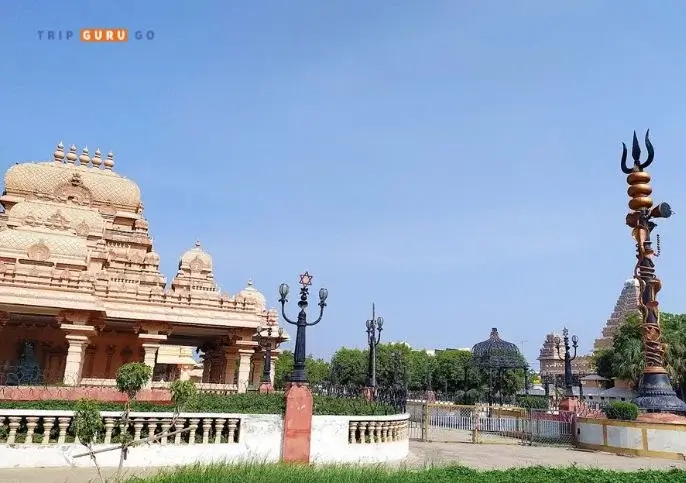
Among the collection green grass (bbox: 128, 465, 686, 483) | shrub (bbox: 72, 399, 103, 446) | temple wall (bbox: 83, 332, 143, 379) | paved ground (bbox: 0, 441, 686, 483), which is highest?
temple wall (bbox: 83, 332, 143, 379)

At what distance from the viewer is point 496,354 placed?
32.3 meters

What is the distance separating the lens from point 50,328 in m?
24.4

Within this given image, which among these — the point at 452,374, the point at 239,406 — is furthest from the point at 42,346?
the point at 452,374

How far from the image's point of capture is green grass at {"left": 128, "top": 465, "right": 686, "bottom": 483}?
752cm

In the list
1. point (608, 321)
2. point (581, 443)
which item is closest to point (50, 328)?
point (581, 443)

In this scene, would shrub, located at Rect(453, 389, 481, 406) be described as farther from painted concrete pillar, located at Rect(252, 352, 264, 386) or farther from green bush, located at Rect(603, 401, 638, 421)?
green bush, located at Rect(603, 401, 638, 421)

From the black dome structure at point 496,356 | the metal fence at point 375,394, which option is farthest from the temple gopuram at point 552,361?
the metal fence at point 375,394

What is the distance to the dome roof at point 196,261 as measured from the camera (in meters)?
30.0

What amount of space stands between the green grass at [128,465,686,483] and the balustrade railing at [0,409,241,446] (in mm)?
2882

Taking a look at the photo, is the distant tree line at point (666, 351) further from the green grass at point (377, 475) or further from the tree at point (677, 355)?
the green grass at point (377, 475)

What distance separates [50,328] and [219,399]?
1424 centimetres

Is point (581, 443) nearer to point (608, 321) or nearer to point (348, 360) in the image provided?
point (348, 360)

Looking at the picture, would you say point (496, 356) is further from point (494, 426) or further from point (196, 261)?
point (196, 261)

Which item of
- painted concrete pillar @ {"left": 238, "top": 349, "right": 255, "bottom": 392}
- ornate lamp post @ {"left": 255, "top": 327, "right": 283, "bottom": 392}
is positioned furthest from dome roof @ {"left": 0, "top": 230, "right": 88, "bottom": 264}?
ornate lamp post @ {"left": 255, "top": 327, "right": 283, "bottom": 392}
